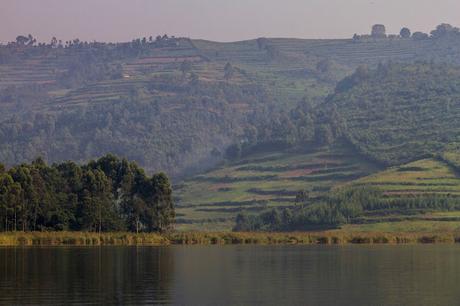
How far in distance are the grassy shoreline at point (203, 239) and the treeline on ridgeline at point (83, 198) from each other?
432 cm

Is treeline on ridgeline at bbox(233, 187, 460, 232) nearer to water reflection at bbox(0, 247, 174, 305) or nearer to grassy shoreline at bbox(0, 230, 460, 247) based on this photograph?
grassy shoreline at bbox(0, 230, 460, 247)

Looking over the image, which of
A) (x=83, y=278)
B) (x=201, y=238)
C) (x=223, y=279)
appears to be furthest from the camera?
(x=201, y=238)

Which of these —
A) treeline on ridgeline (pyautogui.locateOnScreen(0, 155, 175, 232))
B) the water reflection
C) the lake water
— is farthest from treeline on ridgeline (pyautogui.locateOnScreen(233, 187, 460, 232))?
the water reflection

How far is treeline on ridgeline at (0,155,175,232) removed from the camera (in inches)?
4995

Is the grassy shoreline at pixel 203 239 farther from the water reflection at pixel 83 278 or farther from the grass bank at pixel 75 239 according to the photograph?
the water reflection at pixel 83 278

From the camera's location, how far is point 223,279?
2763 inches

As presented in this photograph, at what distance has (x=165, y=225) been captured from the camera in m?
144

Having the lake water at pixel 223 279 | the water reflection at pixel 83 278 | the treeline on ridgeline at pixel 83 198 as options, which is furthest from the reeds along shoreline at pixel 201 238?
the water reflection at pixel 83 278

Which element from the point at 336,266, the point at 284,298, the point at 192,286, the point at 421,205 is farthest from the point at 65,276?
the point at 421,205

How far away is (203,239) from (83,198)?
18365 millimetres

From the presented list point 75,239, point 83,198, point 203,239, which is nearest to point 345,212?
point 203,239

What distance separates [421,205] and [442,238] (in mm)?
40720

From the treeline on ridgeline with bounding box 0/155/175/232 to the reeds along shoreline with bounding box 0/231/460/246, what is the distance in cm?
415

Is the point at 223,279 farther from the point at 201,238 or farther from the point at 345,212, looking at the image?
the point at 345,212
